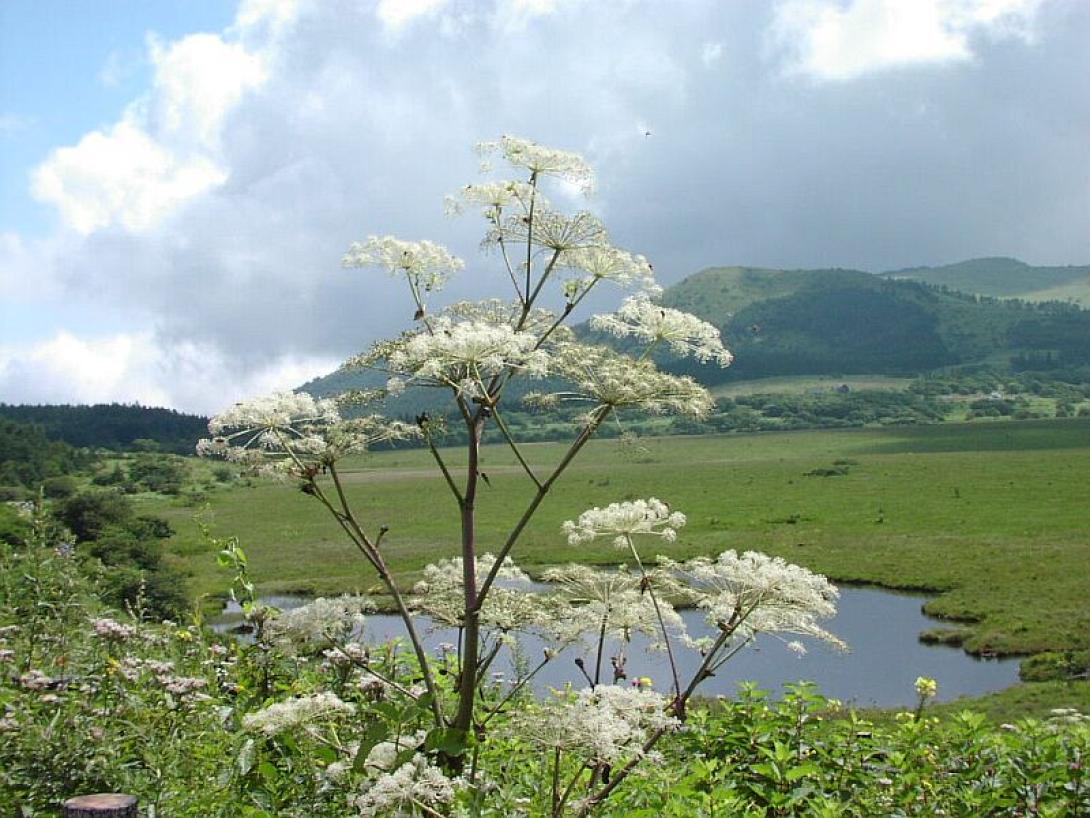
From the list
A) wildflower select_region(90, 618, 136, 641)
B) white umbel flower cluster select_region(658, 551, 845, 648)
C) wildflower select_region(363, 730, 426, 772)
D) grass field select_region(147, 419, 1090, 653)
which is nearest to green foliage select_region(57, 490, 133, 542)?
grass field select_region(147, 419, 1090, 653)

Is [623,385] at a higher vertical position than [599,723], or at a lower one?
higher

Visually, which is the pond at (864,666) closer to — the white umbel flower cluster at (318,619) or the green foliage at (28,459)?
the white umbel flower cluster at (318,619)

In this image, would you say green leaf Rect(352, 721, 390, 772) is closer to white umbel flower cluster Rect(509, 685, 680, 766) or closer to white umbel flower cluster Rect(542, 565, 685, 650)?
white umbel flower cluster Rect(509, 685, 680, 766)

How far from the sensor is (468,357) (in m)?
4.57

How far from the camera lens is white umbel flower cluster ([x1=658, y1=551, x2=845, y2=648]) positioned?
16.3ft

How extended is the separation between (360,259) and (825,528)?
66.6m

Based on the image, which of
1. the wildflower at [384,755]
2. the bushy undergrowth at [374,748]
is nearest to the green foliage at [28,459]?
the bushy undergrowth at [374,748]

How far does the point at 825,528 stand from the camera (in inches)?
2662

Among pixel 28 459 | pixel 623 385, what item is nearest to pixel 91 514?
pixel 623 385

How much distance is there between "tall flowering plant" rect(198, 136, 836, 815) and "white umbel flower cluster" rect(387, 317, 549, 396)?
1cm

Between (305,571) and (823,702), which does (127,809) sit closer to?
(823,702)

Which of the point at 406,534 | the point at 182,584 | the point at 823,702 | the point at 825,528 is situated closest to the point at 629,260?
the point at 823,702

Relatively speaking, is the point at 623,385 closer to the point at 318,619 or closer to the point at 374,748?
the point at 318,619

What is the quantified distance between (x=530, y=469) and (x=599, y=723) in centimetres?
157
